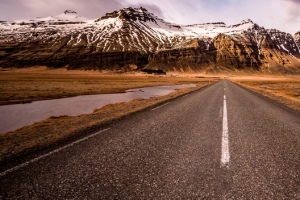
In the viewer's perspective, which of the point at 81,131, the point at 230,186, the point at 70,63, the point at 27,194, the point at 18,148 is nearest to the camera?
the point at 27,194

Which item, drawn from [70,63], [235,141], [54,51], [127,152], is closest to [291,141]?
[235,141]

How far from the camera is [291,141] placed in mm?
6484

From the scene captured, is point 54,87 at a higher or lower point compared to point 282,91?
lower

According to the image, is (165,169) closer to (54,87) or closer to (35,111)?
(35,111)

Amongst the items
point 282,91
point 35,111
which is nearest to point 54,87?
point 35,111

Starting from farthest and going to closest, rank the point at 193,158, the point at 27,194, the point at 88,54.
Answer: the point at 88,54, the point at 193,158, the point at 27,194

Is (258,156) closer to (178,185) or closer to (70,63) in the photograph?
(178,185)

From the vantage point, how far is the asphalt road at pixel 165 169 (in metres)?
3.58

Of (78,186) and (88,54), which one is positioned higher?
(88,54)

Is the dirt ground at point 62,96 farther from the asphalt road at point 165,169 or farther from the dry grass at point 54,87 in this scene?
the asphalt road at point 165,169

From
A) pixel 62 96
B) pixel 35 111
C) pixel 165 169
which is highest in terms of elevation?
pixel 165 169

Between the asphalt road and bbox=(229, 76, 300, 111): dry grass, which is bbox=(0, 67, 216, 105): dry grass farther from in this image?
bbox=(229, 76, 300, 111): dry grass

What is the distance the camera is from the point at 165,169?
4.45 m

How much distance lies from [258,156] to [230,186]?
2.01 metres
